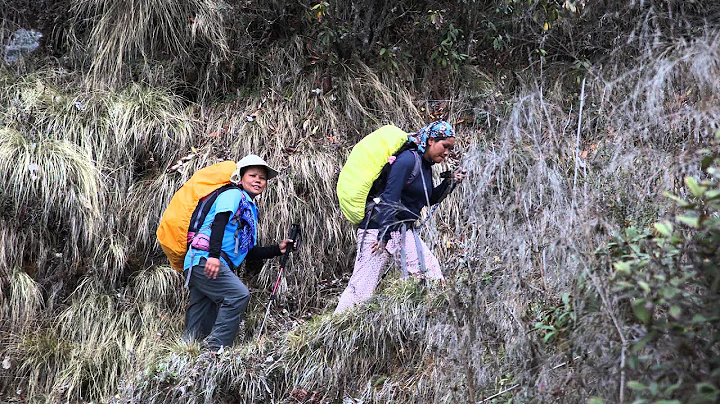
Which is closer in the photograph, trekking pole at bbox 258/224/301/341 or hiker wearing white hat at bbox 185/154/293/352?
hiker wearing white hat at bbox 185/154/293/352

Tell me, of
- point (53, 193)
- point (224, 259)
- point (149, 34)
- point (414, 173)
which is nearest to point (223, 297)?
point (224, 259)

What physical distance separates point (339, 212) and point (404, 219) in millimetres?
1525

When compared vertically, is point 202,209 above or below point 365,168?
below

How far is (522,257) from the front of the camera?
4898 mm

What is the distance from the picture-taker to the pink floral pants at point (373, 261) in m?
6.54

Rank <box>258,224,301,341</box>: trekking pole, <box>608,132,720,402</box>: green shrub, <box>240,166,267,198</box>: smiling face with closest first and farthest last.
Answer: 1. <box>608,132,720,402</box>: green shrub
2. <box>240,166,267,198</box>: smiling face
3. <box>258,224,301,341</box>: trekking pole

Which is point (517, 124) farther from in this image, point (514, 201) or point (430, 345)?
point (430, 345)

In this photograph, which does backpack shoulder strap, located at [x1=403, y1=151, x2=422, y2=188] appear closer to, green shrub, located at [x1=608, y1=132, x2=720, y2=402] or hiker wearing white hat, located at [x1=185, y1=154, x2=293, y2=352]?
hiker wearing white hat, located at [x1=185, y1=154, x2=293, y2=352]

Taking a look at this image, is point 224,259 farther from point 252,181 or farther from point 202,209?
point 252,181

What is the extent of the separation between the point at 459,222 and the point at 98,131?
4.08 metres

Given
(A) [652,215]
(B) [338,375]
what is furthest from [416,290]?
(A) [652,215]

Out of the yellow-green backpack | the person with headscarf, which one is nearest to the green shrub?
the person with headscarf

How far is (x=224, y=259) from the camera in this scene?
6.71 metres

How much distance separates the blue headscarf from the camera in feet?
21.2
